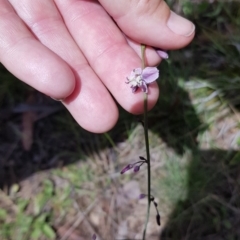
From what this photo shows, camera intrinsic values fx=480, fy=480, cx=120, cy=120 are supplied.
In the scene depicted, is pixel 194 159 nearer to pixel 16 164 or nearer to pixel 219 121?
pixel 219 121

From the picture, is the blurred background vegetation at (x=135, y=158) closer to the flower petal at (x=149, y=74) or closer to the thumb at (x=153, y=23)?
the thumb at (x=153, y=23)

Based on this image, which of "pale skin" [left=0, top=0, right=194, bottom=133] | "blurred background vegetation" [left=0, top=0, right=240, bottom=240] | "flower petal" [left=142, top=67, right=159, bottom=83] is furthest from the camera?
"blurred background vegetation" [left=0, top=0, right=240, bottom=240]

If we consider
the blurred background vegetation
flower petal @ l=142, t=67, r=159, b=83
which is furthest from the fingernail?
the blurred background vegetation

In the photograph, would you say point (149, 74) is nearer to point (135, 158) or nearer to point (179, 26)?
point (179, 26)

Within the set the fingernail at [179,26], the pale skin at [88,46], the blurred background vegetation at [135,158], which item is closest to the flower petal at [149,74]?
the pale skin at [88,46]

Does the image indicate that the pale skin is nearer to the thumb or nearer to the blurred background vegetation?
the thumb

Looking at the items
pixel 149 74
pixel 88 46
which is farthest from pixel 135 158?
pixel 149 74
